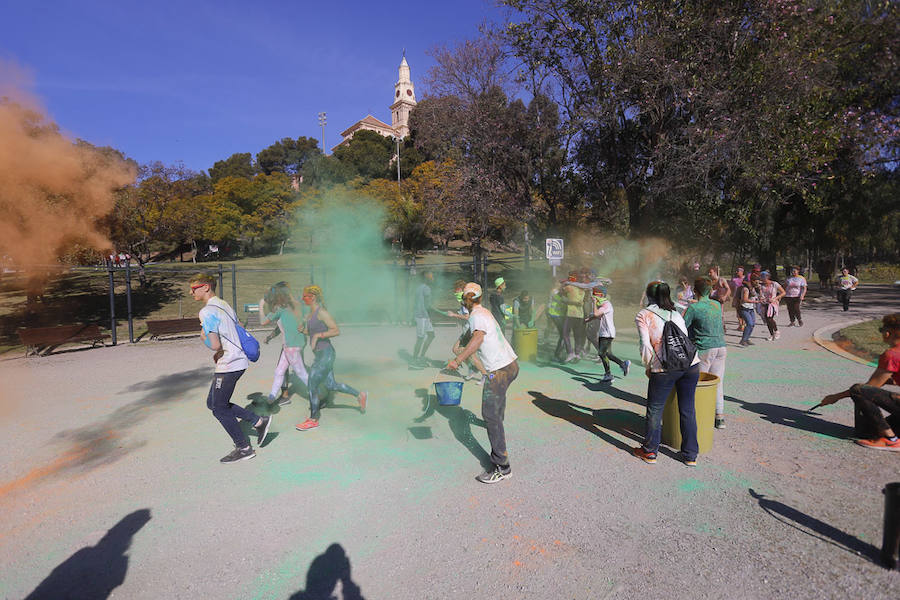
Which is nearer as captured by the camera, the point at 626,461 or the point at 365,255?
the point at 626,461

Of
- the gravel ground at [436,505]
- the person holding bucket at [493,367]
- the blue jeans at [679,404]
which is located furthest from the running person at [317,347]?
the blue jeans at [679,404]

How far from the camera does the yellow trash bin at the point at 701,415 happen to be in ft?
16.2

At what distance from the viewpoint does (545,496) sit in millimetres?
4305

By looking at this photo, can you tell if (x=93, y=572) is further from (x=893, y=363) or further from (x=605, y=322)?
(x=893, y=363)

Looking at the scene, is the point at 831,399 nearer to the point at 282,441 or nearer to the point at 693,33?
the point at 282,441

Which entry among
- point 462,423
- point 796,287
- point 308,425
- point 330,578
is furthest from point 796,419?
point 796,287

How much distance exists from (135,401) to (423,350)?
4861 millimetres

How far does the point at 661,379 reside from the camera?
4.64 metres

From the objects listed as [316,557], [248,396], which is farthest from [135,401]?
[316,557]

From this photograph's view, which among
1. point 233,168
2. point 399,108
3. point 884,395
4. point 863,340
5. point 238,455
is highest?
point 399,108

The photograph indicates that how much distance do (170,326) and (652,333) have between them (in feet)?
41.6

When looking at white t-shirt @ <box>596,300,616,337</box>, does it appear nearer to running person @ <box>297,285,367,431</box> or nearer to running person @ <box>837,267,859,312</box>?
running person @ <box>297,285,367,431</box>

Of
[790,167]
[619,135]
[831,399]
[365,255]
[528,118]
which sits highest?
[528,118]

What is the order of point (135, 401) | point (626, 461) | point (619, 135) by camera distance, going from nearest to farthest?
point (626, 461) → point (135, 401) → point (619, 135)
